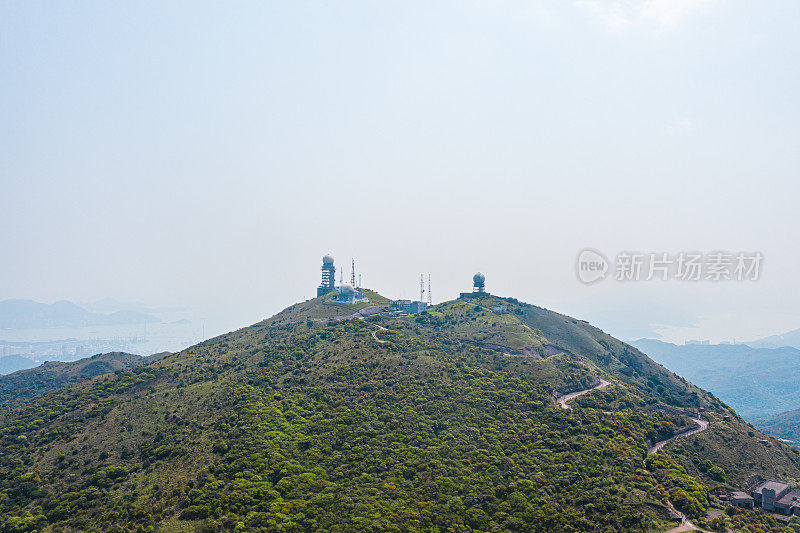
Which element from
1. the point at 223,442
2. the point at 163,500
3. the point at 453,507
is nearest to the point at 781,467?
the point at 453,507

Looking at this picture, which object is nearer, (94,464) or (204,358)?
(94,464)

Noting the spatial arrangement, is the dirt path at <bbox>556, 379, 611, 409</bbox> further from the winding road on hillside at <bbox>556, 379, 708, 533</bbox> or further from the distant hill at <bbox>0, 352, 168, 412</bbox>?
the distant hill at <bbox>0, 352, 168, 412</bbox>

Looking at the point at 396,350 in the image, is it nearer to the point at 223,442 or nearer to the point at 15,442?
the point at 223,442

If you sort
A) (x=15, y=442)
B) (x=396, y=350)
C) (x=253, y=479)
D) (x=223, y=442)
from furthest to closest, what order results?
(x=396, y=350) → (x=15, y=442) → (x=223, y=442) → (x=253, y=479)

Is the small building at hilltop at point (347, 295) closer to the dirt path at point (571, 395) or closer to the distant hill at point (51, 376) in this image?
the distant hill at point (51, 376)

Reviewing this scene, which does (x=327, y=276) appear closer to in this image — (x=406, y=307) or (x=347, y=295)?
(x=347, y=295)

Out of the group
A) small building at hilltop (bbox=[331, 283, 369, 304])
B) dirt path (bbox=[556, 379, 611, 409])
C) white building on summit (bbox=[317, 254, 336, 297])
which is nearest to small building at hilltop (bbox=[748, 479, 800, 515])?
dirt path (bbox=[556, 379, 611, 409])

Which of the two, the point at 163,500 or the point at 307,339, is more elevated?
the point at 307,339

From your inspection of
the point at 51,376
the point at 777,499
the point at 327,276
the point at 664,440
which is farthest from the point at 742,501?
the point at 51,376
